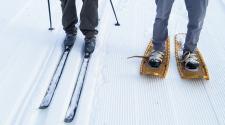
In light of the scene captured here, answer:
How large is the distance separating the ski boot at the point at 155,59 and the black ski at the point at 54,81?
85 cm

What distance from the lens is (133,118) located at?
9.28ft

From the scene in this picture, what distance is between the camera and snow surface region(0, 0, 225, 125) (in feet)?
9.35

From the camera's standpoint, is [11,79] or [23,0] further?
[23,0]

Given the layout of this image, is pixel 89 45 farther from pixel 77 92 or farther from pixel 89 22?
pixel 77 92

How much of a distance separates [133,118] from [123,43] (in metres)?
1.25

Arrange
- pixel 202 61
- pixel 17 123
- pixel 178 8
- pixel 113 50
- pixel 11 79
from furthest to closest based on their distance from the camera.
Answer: pixel 178 8, pixel 113 50, pixel 202 61, pixel 11 79, pixel 17 123

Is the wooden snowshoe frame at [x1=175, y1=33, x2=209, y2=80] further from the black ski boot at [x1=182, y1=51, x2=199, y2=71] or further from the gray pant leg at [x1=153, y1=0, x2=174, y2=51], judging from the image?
the gray pant leg at [x1=153, y1=0, x2=174, y2=51]

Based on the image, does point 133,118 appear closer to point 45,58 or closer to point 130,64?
point 130,64

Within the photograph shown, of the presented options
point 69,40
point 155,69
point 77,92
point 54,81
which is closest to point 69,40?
Result: point 69,40

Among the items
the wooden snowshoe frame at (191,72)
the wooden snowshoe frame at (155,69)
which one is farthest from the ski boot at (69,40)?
the wooden snowshoe frame at (191,72)

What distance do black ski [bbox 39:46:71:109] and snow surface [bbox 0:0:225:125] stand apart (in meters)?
0.04

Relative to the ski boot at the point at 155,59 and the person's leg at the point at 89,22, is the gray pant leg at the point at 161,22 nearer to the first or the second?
the ski boot at the point at 155,59

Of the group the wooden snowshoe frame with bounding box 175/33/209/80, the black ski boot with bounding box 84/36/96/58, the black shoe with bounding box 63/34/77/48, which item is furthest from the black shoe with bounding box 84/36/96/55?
the wooden snowshoe frame with bounding box 175/33/209/80

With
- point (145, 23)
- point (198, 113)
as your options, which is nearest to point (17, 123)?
point (198, 113)
